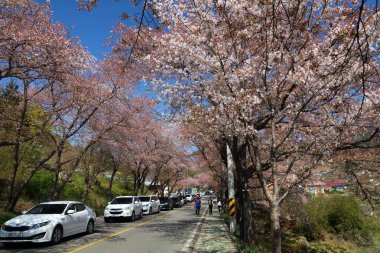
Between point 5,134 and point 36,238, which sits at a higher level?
point 5,134

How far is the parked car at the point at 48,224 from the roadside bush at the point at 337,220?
58.2 ft

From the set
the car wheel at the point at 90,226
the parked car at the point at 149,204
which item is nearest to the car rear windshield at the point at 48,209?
the car wheel at the point at 90,226

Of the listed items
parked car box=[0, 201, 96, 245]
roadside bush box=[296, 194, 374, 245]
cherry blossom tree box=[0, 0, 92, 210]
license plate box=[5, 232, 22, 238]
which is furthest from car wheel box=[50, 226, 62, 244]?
roadside bush box=[296, 194, 374, 245]

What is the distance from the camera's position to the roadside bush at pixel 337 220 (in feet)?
84.4

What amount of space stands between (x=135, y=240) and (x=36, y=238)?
145 inches

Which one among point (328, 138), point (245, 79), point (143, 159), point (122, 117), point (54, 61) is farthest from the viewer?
point (143, 159)

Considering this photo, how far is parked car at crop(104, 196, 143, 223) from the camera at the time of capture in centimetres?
2164

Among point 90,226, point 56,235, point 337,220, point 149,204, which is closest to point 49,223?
point 56,235

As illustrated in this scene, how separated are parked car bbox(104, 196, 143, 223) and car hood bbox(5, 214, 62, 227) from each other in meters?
9.32

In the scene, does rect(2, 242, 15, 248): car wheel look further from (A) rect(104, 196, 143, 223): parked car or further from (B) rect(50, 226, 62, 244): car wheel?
Answer: (A) rect(104, 196, 143, 223): parked car

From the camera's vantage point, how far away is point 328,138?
8234mm

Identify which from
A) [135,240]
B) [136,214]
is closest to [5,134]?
[135,240]

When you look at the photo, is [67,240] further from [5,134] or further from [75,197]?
[75,197]

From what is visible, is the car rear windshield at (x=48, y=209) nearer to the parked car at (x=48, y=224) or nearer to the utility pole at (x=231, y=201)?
the parked car at (x=48, y=224)
